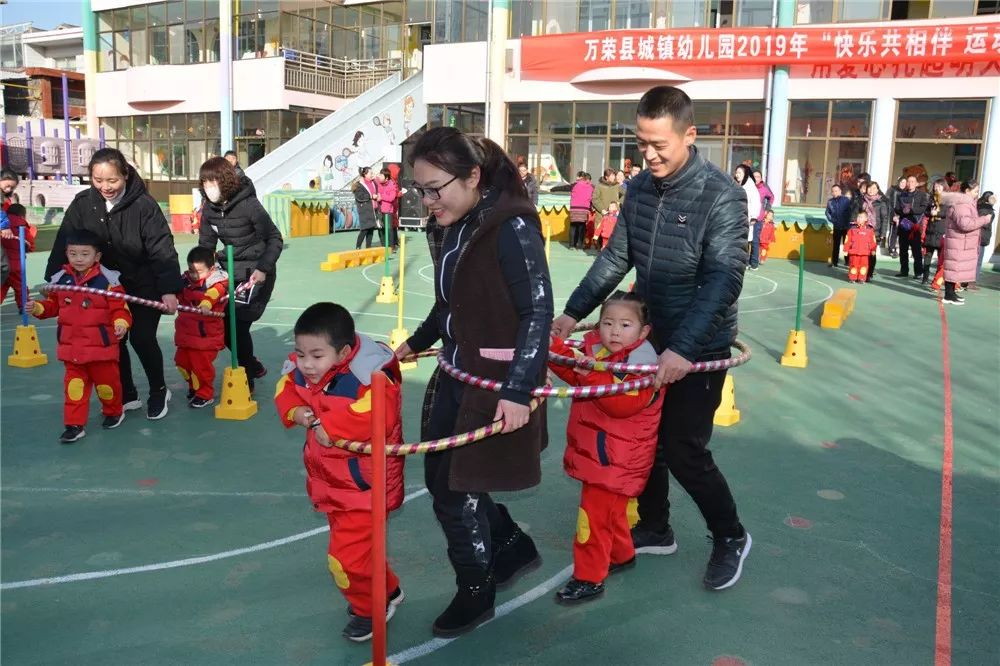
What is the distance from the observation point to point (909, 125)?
69.2 feet

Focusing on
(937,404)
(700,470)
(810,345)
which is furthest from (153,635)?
(810,345)

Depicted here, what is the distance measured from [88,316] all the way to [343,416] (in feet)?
11.7

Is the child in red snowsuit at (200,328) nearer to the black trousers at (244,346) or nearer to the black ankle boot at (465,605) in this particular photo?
the black trousers at (244,346)

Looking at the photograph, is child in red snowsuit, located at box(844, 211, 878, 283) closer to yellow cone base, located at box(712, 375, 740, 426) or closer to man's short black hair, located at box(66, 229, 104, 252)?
yellow cone base, located at box(712, 375, 740, 426)

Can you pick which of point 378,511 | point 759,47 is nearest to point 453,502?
point 378,511

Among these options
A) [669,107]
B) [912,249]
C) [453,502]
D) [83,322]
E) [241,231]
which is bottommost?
[453,502]

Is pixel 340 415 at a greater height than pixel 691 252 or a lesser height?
lesser

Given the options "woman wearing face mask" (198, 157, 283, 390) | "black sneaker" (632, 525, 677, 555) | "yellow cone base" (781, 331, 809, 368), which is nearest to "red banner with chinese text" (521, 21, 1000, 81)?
"yellow cone base" (781, 331, 809, 368)

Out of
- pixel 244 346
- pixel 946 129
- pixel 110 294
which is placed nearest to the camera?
pixel 110 294

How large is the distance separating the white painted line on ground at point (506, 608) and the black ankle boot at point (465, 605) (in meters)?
0.05

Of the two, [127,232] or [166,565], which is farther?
[127,232]

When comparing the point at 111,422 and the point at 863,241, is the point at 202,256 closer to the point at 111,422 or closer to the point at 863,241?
the point at 111,422

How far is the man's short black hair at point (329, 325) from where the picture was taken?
11.0ft

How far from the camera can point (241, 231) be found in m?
7.18
